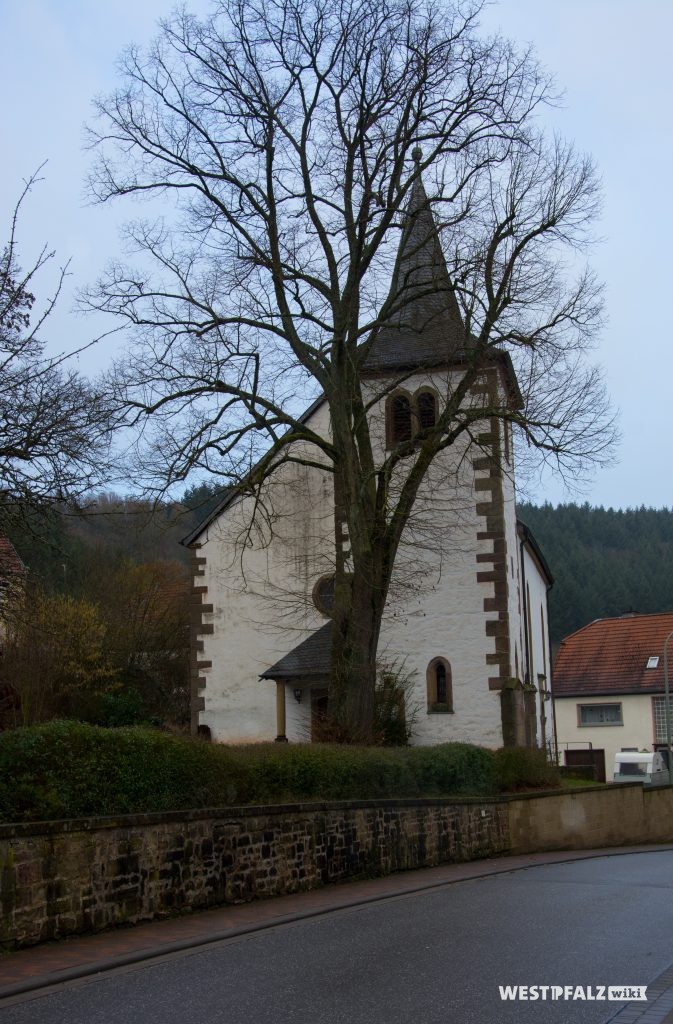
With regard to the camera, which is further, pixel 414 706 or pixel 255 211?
pixel 414 706

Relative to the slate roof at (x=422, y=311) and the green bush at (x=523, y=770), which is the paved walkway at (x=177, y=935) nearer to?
the green bush at (x=523, y=770)

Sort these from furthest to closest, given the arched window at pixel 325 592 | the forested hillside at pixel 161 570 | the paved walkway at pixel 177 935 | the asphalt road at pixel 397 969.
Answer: the arched window at pixel 325 592 → the forested hillside at pixel 161 570 → the paved walkway at pixel 177 935 → the asphalt road at pixel 397 969

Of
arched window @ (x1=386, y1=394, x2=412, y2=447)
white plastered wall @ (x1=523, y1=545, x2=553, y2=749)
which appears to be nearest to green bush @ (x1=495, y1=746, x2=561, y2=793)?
white plastered wall @ (x1=523, y1=545, x2=553, y2=749)

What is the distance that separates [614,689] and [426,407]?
30252 mm

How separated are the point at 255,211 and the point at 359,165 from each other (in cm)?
213

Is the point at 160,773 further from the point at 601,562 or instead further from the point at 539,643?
the point at 601,562

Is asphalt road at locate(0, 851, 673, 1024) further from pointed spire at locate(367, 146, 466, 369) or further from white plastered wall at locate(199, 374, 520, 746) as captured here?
white plastered wall at locate(199, 374, 520, 746)

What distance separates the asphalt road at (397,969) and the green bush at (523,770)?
9.54 metres

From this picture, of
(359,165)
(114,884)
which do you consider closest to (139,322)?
(359,165)

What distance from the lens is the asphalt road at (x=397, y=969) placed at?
24.2 ft

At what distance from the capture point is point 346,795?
627 inches

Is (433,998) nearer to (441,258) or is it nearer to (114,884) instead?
(114,884)

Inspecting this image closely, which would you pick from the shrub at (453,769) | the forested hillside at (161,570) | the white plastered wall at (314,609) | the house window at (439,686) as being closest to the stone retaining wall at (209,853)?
the shrub at (453,769)

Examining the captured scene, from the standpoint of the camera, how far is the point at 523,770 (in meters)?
23.5
